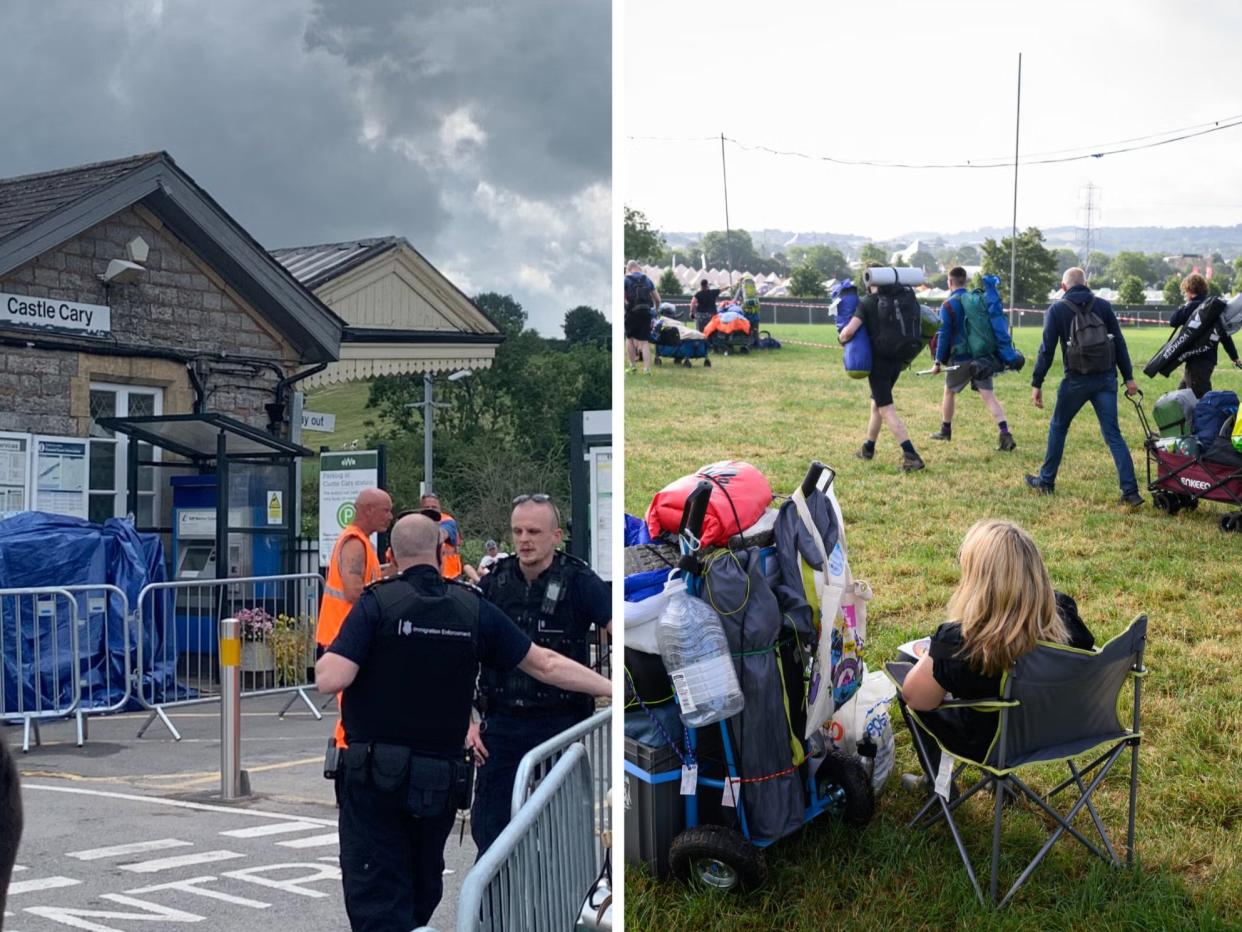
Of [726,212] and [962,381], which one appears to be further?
[962,381]

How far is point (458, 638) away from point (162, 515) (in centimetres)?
386

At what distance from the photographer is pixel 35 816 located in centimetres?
407

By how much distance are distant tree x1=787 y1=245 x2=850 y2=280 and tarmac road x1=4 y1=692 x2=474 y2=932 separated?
5.61ft

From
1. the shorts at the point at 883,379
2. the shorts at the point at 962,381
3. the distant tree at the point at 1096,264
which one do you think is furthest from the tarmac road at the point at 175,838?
the distant tree at the point at 1096,264

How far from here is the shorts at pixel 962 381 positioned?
2551mm

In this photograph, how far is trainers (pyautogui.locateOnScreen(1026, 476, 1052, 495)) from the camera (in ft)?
7.90

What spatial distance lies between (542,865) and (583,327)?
2228 millimetres

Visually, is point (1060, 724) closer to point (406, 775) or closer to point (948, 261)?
point (948, 261)

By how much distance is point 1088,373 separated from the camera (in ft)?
7.86

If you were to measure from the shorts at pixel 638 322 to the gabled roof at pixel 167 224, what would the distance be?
294 centimetres

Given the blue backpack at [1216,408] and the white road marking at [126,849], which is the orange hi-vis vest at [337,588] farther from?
the blue backpack at [1216,408]

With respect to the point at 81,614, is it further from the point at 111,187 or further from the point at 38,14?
the point at 38,14

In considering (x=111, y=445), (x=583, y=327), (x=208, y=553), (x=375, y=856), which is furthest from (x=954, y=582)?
(x=208, y=553)

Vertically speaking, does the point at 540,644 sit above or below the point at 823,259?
below
